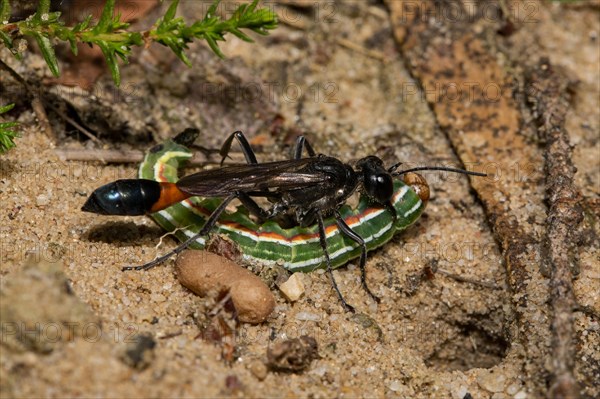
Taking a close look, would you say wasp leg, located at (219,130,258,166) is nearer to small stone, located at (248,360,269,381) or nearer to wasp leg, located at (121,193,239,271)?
wasp leg, located at (121,193,239,271)

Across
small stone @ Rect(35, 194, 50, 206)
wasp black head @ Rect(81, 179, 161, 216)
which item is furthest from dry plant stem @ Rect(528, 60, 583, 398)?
small stone @ Rect(35, 194, 50, 206)

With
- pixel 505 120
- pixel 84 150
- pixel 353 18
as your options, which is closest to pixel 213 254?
pixel 84 150

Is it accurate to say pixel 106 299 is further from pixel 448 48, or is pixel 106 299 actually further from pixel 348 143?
pixel 448 48

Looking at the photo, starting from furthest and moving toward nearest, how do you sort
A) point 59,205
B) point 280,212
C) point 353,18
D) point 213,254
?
point 353,18 < point 280,212 < point 59,205 < point 213,254

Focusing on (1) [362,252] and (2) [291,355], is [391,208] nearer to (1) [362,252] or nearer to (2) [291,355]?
(1) [362,252]

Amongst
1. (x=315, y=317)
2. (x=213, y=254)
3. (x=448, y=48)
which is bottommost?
(x=315, y=317)

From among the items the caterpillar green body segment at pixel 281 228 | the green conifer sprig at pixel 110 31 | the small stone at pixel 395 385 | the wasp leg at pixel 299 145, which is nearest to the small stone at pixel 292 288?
the caterpillar green body segment at pixel 281 228

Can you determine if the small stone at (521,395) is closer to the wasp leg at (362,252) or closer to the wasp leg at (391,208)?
the wasp leg at (362,252)
